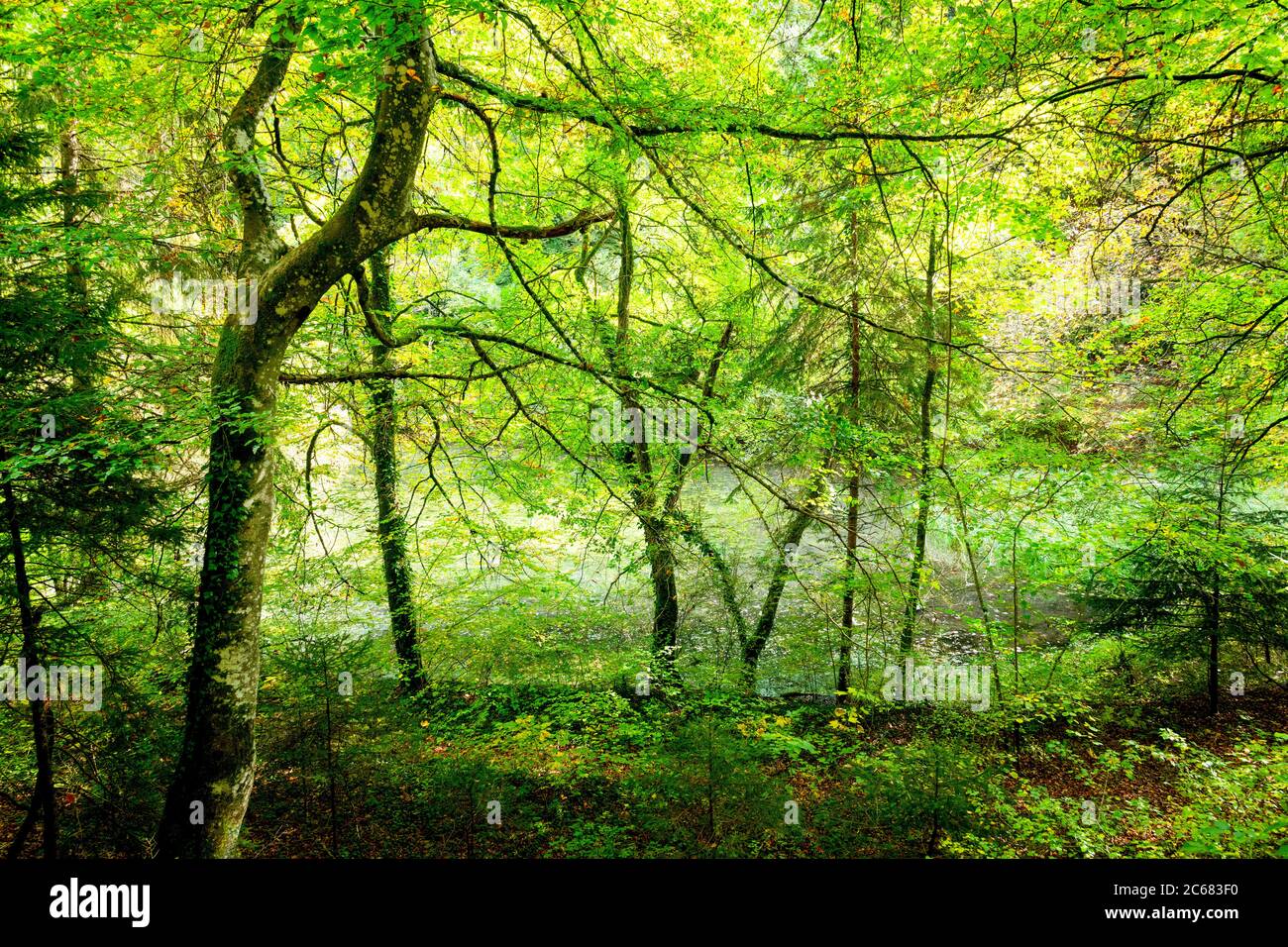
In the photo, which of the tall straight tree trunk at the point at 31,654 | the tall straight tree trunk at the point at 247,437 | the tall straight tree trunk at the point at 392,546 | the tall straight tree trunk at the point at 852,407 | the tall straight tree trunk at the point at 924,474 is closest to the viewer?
the tall straight tree trunk at the point at 31,654

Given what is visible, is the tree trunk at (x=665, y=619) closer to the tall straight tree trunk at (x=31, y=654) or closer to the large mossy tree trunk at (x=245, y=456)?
the large mossy tree trunk at (x=245, y=456)

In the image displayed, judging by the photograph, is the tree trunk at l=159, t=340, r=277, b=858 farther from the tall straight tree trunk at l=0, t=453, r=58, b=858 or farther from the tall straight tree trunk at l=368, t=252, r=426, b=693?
the tall straight tree trunk at l=368, t=252, r=426, b=693

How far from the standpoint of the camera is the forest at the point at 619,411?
12.0ft

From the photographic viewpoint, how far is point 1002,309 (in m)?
9.09

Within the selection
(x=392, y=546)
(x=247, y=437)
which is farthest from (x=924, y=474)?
(x=247, y=437)

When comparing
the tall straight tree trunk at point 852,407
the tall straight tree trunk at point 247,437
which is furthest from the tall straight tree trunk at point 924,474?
the tall straight tree trunk at point 247,437

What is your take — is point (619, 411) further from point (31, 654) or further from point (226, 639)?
point (31, 654)

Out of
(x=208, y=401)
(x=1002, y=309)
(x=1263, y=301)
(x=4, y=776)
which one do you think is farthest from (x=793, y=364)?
(x=4, y=776)

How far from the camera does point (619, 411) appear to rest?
7797 millimetres

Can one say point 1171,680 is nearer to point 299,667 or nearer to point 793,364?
point 793,364

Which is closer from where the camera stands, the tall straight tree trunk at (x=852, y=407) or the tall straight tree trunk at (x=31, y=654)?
the tall straight tree trunk at (x=31, y=654)

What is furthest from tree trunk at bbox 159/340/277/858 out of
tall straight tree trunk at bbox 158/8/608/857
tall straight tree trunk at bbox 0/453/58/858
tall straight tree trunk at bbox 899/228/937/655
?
tall straight tree trunk at bbox 899/228/937/655

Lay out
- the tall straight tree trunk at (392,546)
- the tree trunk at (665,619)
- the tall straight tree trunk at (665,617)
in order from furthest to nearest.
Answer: the tall straight tree trunk at (392,546) < the tall straight tree trunk at (665,617) < the tree trunk at (665,619)
